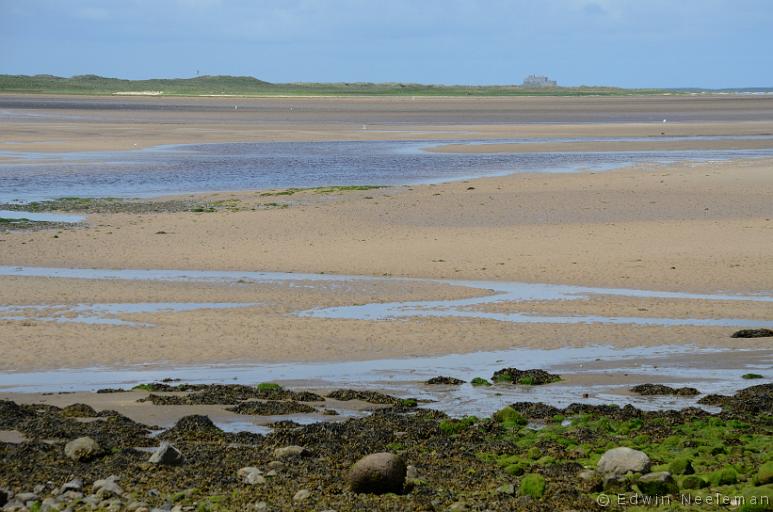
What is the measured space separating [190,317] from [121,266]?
482 cm

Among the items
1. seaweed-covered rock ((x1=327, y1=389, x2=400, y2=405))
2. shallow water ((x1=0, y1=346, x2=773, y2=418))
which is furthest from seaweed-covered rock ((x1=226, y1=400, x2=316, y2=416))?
shallow water ((x1=0, y1=346, x2=773, y2=418))

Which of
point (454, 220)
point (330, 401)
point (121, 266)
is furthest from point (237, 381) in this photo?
point (454, 220)

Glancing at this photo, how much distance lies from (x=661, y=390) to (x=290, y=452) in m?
4.19

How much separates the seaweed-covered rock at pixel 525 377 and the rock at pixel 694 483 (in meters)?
3.81

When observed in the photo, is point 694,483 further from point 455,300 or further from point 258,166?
point 258,166

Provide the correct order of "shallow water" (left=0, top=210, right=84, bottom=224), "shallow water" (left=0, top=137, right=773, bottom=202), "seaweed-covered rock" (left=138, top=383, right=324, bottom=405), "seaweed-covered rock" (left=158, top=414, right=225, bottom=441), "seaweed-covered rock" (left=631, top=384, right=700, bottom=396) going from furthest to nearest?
"shallow water" (left=0, top=137, right=773, bottom=202)
"shallow water" (left=0, top=210, right=84, bottom=224)
"seaweed-covered rock" (left=631, top=384, right=700, bottom=396)
"seaweed-covered rock" (left=138, top=383, right=324, bottom=405)
"seaweed-covered rock" (left=158, top=414, right=225, bottom=441)

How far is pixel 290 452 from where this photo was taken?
27.3ft

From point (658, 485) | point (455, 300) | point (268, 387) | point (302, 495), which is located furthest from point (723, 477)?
point (455, 300)

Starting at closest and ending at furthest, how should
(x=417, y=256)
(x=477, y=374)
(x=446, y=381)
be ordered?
(x=446, y=381)
(x=477, y=374)
(x=417, y=256)

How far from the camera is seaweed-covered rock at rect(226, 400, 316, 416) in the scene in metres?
9.88

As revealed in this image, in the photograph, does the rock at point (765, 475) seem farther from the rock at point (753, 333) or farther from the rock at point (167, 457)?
the rock at point (753, 333)

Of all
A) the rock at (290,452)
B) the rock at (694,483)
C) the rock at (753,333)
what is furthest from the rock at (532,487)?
the rock at (753,333)

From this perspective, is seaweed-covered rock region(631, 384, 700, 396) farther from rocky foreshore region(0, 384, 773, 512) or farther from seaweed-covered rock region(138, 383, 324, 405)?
seaweed-covered rock region(138, 383, 324, 405)

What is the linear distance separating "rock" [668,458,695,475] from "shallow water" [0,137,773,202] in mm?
23895
